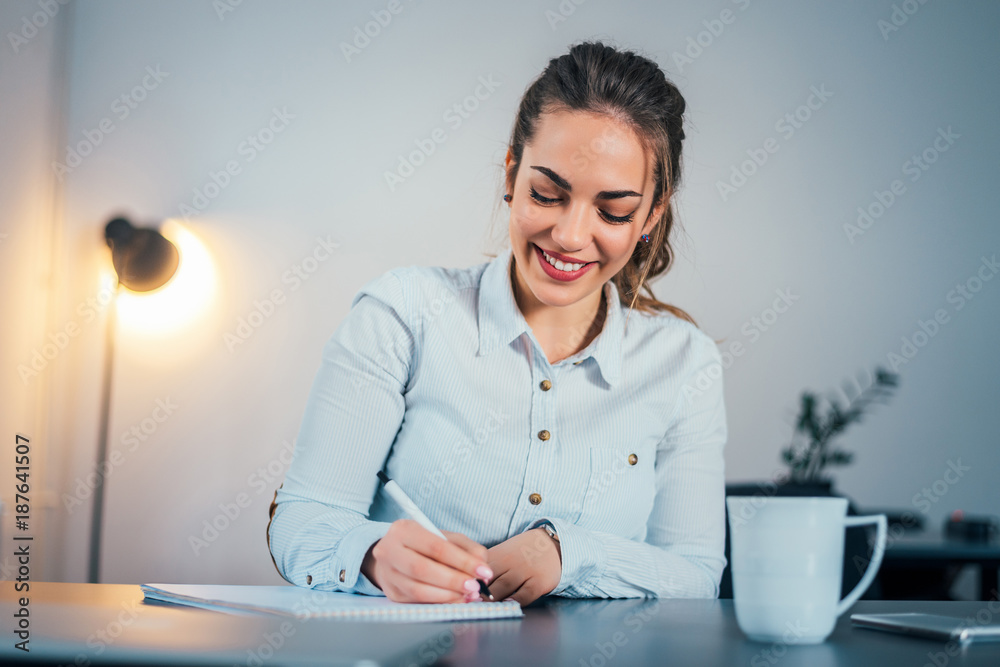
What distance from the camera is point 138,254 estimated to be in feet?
8.61

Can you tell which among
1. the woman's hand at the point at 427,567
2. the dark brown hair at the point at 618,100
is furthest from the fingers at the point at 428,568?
the dark brown hair at the point at 618,100

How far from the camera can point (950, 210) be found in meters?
2.91

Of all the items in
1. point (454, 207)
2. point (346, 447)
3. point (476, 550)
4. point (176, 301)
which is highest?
point (454, 207)

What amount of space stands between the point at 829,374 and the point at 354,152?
1.89m

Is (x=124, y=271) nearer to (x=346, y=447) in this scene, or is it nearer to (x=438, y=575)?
(x=346, y=447)

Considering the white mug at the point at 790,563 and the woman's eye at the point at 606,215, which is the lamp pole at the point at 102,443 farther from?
the white mug at the point at 790,563

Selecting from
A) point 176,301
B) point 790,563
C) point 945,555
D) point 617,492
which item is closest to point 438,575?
point 790,563

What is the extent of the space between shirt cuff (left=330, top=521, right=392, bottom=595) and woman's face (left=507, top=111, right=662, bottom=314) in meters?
0.47

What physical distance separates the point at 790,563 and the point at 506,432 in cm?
63

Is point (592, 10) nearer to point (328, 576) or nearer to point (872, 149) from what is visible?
point (872, 149)

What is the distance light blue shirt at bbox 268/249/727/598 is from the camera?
1095 mm

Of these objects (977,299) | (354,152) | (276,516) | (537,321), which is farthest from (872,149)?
(276,516)

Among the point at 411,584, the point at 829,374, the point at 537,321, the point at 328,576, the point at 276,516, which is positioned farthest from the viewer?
the point at 829,374

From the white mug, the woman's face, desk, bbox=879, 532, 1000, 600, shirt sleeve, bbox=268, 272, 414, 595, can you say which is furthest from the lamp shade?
the white mug
